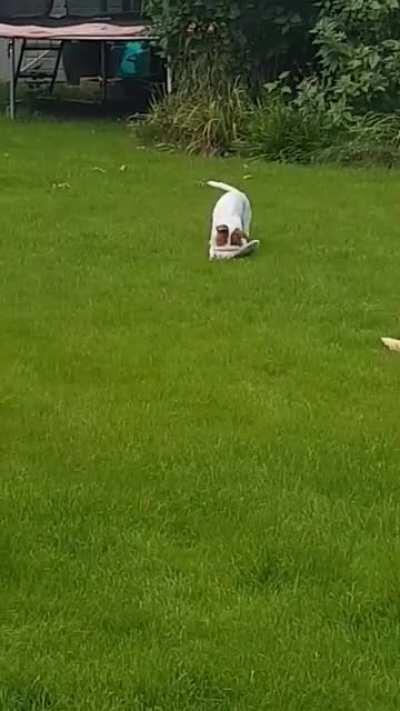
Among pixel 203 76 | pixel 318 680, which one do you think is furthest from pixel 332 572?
pixel 203 76

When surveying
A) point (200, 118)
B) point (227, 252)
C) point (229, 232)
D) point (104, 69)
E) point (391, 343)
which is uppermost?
point (391, 343)

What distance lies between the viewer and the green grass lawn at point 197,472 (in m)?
3.42

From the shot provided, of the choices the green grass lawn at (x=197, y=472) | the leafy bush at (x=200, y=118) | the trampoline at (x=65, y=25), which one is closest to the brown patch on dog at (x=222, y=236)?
the green grass lawn at (x=197, y=472)

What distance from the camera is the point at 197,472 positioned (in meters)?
4.63

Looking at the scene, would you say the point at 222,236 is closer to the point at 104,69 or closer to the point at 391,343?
the point at 391,343

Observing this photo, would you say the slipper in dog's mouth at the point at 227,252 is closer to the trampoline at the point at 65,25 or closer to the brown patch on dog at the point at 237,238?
the brown patch on dog at the point at 237,238

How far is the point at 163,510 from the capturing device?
434 cm

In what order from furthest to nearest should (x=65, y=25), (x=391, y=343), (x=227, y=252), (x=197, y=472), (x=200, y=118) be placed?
(x=65, y=25)
(x=200, y=118)
(x=227, y=252)
(x=391, y=343)
(x=197, y=472)

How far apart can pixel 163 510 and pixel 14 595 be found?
701 mm

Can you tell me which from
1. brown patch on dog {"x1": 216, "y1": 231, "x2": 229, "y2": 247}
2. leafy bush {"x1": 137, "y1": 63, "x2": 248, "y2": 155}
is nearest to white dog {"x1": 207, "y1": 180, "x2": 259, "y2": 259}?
brown patch on dog {"x1": 216, "y1": 231, "x2": 229, "y2": 247}

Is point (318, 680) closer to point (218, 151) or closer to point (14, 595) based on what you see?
point (14, 595)

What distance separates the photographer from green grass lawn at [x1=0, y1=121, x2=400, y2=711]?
3.42 m

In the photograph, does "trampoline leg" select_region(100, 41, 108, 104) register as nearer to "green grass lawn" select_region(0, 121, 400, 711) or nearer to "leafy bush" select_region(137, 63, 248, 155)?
"leafy bush" select_region(137, 63, 248, 155)

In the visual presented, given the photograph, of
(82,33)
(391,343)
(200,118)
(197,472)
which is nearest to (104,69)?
(82,33)
